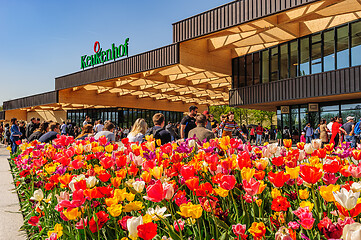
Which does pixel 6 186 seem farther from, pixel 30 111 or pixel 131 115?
pixel 30 111

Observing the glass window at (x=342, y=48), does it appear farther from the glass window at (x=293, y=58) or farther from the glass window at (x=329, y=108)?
the glass window at (x=329, y=108)

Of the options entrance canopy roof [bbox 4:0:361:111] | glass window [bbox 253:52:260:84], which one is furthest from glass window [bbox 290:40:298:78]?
glass window [bbox 253:52:260:84]

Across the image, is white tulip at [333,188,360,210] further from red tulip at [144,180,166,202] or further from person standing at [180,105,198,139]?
person standing at [180,105,198,139]

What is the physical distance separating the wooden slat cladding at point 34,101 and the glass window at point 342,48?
22.8m

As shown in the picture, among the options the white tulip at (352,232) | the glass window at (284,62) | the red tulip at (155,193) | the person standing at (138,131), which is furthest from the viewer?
the glass window at (284,62)

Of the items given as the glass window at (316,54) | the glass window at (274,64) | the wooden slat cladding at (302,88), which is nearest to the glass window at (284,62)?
the glass window at (274,64)

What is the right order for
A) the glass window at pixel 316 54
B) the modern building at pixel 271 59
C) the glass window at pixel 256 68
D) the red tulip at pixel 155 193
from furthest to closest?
the glass window at pixel 256 68, the glass window at pixel 316 54, the modern building at pixel 271 59, the red tulip at pixel 155 193

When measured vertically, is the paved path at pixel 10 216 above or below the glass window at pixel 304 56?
below

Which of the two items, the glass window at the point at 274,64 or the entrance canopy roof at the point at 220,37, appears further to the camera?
the glass window at the point at 274,64

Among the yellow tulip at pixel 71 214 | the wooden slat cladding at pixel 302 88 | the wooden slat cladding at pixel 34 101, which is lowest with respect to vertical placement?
the yellow tulip at pixel 71 214

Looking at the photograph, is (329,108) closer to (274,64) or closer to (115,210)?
(274,64)

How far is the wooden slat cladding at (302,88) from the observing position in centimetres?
1545

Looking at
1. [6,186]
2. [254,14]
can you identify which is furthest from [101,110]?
[6,186]

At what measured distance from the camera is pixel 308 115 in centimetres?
2044
